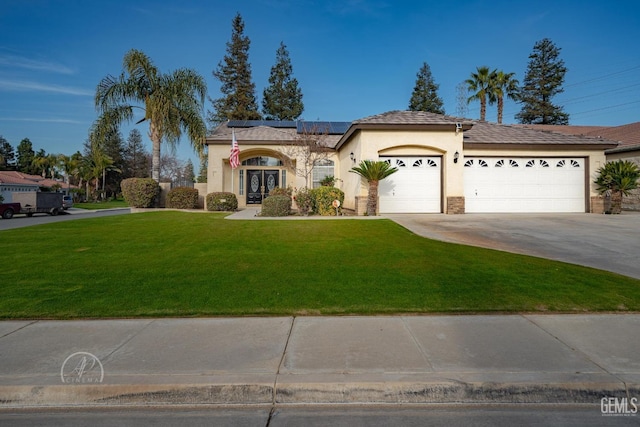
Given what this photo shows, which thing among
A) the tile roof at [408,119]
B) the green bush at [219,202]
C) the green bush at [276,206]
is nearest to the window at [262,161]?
the green bush at [219,202]

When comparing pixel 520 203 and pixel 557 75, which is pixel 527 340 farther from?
pixel 557 75

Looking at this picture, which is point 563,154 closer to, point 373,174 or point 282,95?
point 373,174

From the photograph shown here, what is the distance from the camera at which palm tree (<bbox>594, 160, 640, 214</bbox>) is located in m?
16.7

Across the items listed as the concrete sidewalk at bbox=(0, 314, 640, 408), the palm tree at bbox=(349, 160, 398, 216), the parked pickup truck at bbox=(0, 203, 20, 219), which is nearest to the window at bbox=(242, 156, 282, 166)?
the palm tree at bbox=(349, 160, 398, 216)

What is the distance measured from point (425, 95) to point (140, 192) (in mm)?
38946

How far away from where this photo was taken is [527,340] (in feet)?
13.7

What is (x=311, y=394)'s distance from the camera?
10.7 feet

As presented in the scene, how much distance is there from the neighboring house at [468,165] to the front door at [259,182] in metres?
6.21

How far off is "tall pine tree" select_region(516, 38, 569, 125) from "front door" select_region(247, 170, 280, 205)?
36.8 metres

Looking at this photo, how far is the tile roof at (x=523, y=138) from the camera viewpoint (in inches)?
699

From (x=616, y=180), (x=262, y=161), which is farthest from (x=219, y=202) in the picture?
(x=616, y=180)

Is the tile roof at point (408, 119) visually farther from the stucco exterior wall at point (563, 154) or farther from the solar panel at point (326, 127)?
the solar panel at point (326, 127)

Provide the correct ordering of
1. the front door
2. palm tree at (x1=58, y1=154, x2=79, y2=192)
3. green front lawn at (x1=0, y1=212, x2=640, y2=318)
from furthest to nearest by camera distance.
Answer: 1. palm tree at (x1=58, y1=154, x2=79, y2=192)
2. the front door
3. green front lawn at (x1=0, y1=212, x2=640, y2=318)

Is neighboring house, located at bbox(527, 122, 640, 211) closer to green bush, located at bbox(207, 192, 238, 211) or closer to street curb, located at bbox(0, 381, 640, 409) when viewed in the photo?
green bush, located at bbox(207, 192, 238, 211)
